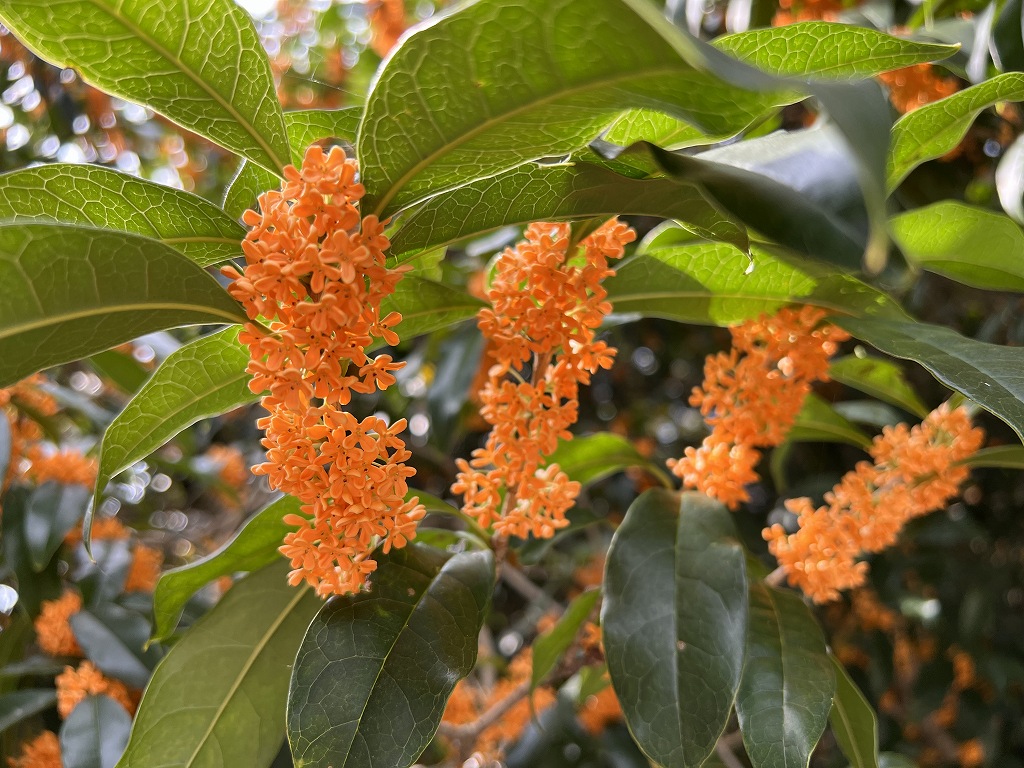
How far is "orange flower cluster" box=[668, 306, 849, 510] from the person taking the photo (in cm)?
115

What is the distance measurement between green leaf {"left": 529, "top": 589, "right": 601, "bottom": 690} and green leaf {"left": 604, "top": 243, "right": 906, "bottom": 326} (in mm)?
554

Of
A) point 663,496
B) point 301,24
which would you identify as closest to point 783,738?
point 663,496

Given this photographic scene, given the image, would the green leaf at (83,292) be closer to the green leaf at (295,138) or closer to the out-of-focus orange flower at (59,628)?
the green leaf at (295,138)

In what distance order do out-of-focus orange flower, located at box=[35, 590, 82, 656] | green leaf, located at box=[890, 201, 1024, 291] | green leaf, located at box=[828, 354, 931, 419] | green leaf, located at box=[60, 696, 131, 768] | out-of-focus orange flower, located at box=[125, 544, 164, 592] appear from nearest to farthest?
green leaf, located at box=[890, 201, 1024, 291] → green leaf, located at box=[60, 696, 131, 768] → green leaf, located at box=[828, 354, 931, 419] → out-of-focus orange flower, located at box=[35, 590, 82, 656] → out-of-focus orange flower, located at box=[125, 544, 164, 592]

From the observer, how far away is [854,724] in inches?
48.2

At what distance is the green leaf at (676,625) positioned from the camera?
954 mm

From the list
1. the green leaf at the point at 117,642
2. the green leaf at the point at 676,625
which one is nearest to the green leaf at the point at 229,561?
the green leaf at the point at 117,642

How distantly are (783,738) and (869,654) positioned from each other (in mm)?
1440

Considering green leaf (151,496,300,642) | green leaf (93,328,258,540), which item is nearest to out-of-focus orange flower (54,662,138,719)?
green leaf (151,496,300,642)

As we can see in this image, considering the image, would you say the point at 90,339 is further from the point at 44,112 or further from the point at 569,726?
the point at 44,112

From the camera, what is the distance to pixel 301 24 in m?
3.95

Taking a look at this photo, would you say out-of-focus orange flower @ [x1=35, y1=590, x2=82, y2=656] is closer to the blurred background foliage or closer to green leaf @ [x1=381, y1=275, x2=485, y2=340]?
the blurred background foliage

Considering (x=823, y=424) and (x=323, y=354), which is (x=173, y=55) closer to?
(x=323, y=354)

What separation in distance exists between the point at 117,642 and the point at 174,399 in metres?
0.79
